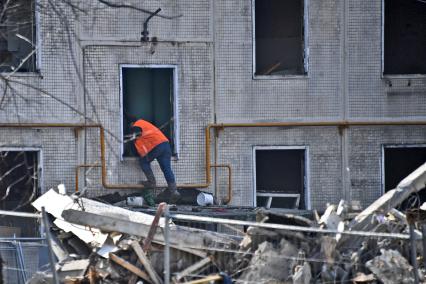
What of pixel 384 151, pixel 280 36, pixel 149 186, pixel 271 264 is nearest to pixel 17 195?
pixel 149 186

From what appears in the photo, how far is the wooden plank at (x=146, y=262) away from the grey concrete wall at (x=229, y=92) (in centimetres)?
568

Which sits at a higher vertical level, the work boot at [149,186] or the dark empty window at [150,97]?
the dark empty window at [150,97]

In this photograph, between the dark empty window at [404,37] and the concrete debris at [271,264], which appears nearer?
the concrete debris at [271,264]

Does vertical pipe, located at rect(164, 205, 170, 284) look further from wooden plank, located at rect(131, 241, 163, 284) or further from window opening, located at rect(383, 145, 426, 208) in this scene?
window opening, located at rect(383, 145, 426, 208)

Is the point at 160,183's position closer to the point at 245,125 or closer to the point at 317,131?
the point at 245,125

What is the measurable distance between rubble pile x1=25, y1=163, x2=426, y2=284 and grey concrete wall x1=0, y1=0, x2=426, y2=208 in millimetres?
5125

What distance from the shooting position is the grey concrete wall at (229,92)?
1725cm

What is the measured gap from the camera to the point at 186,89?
17.7 metres

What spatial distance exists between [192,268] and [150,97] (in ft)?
24.2

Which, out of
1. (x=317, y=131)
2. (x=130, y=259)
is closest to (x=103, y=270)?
(x=130, y=259)

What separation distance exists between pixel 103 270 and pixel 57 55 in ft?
21.6

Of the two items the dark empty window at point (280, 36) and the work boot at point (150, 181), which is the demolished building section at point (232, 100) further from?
the work boot at point (150, 181)

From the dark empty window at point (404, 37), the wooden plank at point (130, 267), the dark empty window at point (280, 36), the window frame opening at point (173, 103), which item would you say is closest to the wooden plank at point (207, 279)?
the wooden plank at point (130, 267)

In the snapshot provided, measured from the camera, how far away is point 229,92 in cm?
1783
